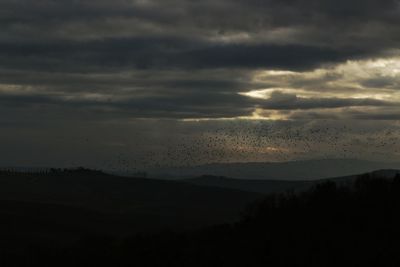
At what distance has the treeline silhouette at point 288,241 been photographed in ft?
269

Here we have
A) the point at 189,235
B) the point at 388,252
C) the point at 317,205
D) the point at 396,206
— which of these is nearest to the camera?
the point at 388,252

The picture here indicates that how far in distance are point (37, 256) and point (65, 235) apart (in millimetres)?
48166

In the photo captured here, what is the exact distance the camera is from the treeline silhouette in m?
82.1

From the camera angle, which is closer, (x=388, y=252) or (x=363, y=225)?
(x=388, y=252)

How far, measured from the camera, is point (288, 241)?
302 feet

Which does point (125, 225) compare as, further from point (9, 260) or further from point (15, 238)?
point (9, 260)

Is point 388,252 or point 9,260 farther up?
point 388,252

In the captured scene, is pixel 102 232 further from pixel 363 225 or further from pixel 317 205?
pixel 363 225

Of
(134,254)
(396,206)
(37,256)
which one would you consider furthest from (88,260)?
(396,206)

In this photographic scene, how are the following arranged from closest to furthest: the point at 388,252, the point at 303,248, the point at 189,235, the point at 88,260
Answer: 1. the point at 388,252
2. the point at 303,248
3. the point at 88,260
4. the point at 189,235

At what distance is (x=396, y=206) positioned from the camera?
3949 inches

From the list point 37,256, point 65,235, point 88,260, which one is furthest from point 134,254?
point 65,235

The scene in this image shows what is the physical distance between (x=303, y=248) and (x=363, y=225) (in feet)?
49.8

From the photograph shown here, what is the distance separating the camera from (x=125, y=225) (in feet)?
606
